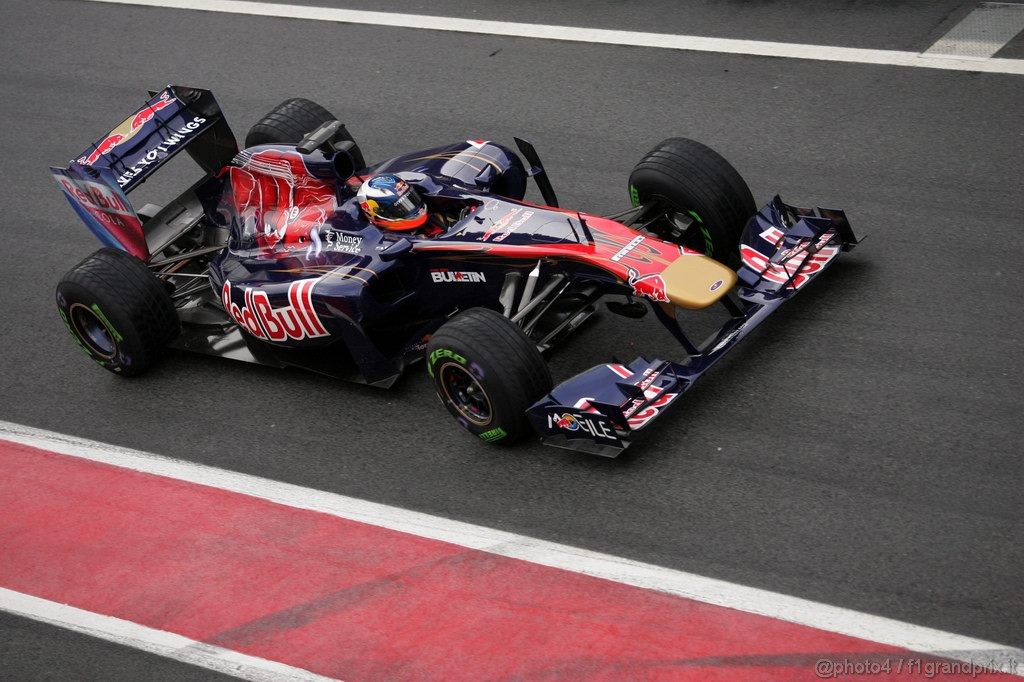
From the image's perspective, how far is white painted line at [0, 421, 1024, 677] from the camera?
210 inches

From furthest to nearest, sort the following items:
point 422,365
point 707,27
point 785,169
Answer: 1. point 707,27
2. point 785,169
3. point 422,365

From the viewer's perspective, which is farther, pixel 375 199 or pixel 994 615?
pixel 375 199

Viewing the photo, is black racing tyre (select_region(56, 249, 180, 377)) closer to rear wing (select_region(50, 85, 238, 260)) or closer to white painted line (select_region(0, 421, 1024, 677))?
rear wing (select_region(50, 85, 238, 260))

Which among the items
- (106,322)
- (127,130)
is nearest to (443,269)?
(106,322)

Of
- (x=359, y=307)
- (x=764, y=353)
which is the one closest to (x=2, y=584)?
(x=359, y=307)

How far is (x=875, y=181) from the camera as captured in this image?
29.6 feet

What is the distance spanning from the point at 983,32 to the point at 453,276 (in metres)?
6.26

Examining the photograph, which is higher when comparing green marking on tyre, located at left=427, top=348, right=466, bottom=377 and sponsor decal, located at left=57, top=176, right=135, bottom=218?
sponsor decal, located at left=57, top=176, right=135, bottom=218

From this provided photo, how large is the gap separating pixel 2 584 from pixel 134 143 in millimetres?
3345

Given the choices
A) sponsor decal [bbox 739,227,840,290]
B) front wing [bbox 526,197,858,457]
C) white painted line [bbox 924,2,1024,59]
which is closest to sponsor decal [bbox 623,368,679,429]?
front wing [bbox 526,197,858,457]

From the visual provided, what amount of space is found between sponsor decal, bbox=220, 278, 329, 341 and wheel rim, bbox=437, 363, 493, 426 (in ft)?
3.33

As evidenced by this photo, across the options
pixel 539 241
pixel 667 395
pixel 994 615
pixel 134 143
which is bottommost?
pixel 994 615

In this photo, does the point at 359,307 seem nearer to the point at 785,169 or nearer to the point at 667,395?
the point at 667,395

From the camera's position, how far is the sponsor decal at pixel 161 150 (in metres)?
8.44
